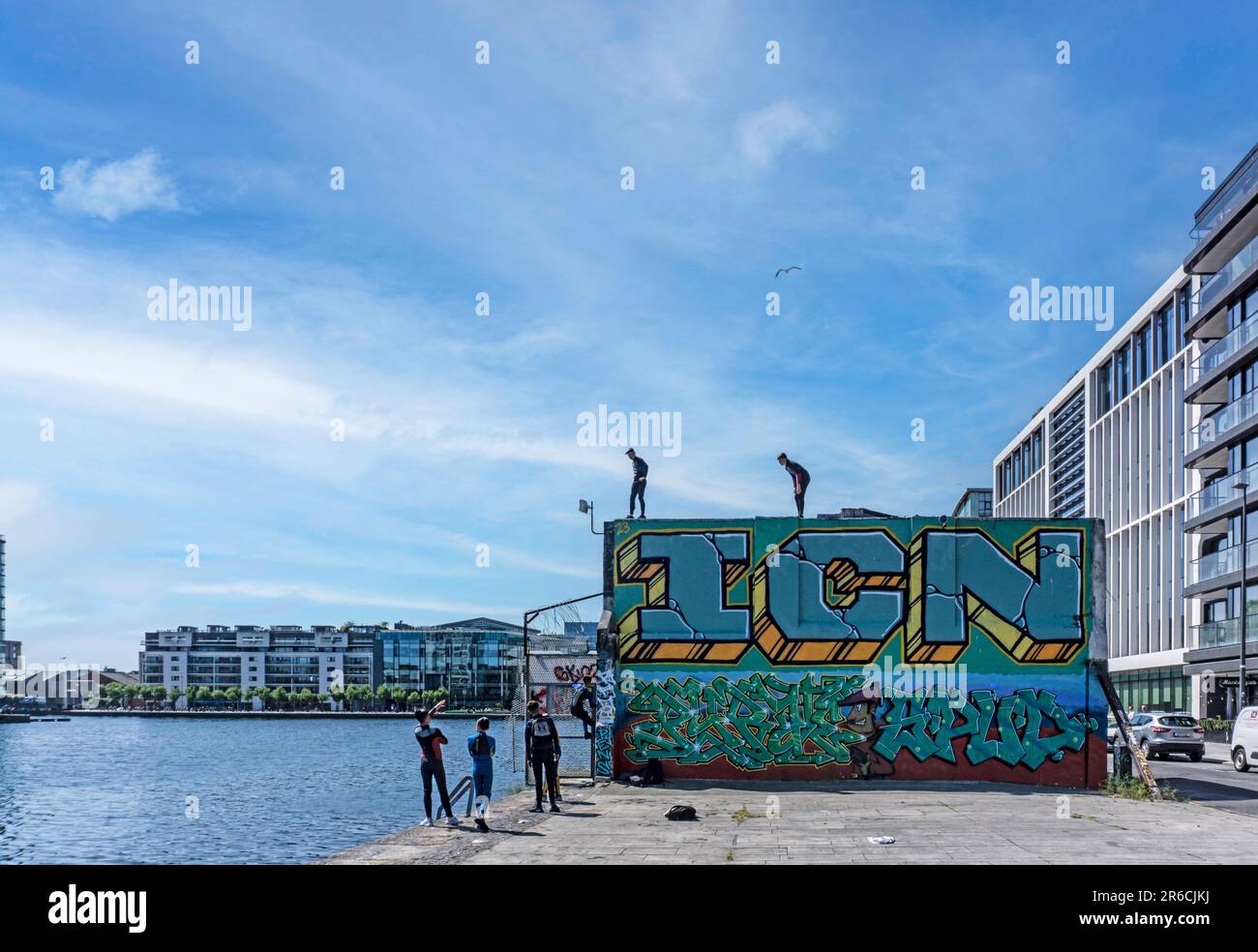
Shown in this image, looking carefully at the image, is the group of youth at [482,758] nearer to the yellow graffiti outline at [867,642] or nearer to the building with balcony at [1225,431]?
the yellow graffiti outline at [867,642]

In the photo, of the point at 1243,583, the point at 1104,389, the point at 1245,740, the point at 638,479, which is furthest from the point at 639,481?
the point at 1104,389

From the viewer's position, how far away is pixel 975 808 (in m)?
21.8

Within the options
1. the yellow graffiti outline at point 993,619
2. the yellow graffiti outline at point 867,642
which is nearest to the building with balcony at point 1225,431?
the yellow graffiti outline at point 993,619

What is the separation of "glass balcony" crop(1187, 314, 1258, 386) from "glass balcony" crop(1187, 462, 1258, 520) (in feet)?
19.9

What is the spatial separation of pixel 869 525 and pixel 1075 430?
7869 cm

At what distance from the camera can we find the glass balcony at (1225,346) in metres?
54.8

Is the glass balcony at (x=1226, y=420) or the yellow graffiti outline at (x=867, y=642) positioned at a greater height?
the glass balcony at (x=1226, y=420)

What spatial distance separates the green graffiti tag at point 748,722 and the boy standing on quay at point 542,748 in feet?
19.0

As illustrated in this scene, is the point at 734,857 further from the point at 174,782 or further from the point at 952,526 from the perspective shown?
the point at 174,782

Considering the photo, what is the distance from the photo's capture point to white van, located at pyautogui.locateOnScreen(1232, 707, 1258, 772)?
34156 mm

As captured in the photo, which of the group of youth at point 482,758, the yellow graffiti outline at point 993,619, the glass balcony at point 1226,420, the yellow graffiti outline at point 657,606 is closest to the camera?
the group of youth at point 482,758

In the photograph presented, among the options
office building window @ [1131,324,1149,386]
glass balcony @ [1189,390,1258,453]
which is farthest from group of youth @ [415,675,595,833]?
office building window @ [1131,324,1149,386]
